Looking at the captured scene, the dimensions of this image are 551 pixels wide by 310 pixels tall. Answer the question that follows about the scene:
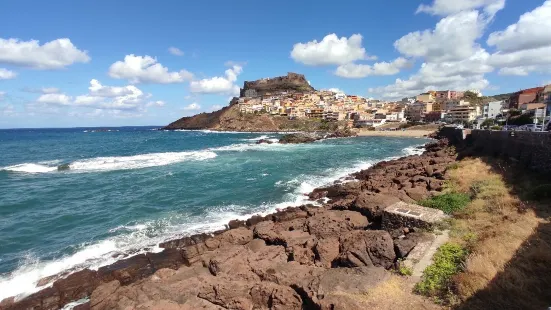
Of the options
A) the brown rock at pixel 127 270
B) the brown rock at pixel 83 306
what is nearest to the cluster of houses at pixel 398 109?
the brown rock at pixel 127 270

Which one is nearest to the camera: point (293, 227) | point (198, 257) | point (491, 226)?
point (491, 226)

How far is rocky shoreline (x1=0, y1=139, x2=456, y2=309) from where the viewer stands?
825cm

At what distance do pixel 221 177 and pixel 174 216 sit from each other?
11.4m

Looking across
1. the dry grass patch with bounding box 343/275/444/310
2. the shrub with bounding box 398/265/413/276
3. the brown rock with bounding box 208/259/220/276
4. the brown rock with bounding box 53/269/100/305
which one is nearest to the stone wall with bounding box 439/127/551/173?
the shrub with bounding box 398/265/413/276

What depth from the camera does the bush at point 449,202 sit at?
1362 centimetres

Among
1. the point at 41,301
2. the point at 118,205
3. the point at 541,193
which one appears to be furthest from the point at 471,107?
the point at 41,301

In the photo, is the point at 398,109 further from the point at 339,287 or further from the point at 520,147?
the point at 339,287

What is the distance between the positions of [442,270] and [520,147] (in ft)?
60.8

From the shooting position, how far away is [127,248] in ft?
46.9

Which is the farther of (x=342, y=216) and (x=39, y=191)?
(x=39, y=191)

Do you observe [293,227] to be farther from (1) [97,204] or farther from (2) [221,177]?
(2) [221,177]

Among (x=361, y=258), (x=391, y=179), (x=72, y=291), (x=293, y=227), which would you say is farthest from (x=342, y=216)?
(x=72, y=291)

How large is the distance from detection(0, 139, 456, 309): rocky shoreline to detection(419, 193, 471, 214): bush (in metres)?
1.66

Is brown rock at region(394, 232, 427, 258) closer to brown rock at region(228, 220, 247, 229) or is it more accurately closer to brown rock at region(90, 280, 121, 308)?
brown rock at region(228, 220, 247, 229)
